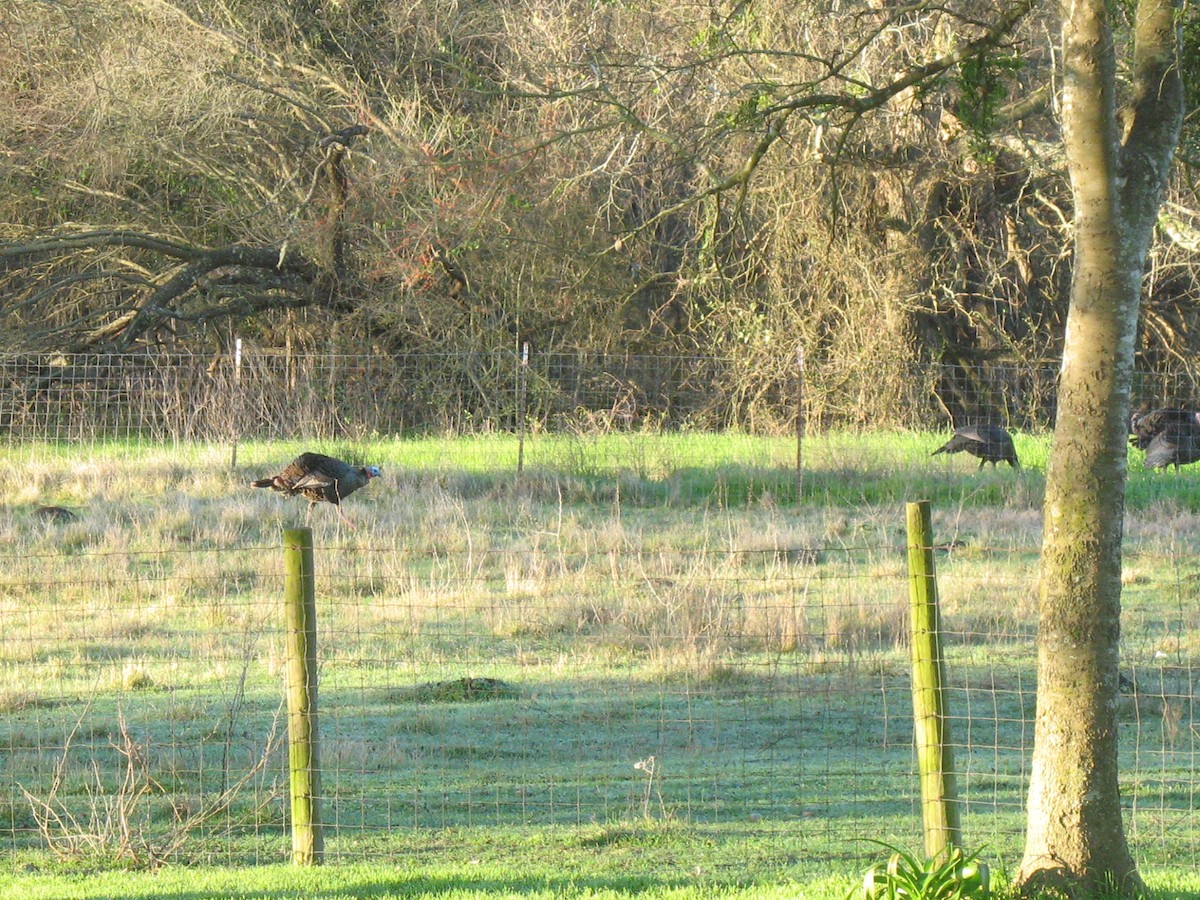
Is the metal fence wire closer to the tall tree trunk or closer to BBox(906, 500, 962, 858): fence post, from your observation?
BBox(906, 500, 962, 858): fence post

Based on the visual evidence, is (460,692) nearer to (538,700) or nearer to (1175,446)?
(538,700)

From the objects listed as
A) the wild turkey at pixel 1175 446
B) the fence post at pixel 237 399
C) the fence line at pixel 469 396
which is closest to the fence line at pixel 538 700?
the wild turkey at pixel 1175 446

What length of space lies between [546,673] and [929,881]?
5622mm

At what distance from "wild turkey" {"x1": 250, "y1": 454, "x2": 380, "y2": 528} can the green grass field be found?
0.27 metres

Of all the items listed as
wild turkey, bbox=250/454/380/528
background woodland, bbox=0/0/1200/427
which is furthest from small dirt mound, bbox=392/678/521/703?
background woodland, bbox=0/0/1200/427

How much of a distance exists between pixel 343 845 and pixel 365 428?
12.9m

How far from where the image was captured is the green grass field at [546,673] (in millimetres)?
6652

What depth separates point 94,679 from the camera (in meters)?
9.92

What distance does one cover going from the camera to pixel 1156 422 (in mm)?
17797

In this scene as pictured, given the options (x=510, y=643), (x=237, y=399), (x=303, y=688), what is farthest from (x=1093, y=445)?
(x=237, y=399)

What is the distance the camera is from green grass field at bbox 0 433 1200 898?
665cm

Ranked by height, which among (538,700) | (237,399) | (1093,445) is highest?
(237,399)

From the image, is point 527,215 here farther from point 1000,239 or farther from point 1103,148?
point 1103,148

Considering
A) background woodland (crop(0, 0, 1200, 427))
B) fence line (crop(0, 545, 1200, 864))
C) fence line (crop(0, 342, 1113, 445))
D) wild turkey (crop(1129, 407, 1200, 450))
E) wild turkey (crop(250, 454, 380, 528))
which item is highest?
background woodland (crop(0, 0, 1200, 427))
